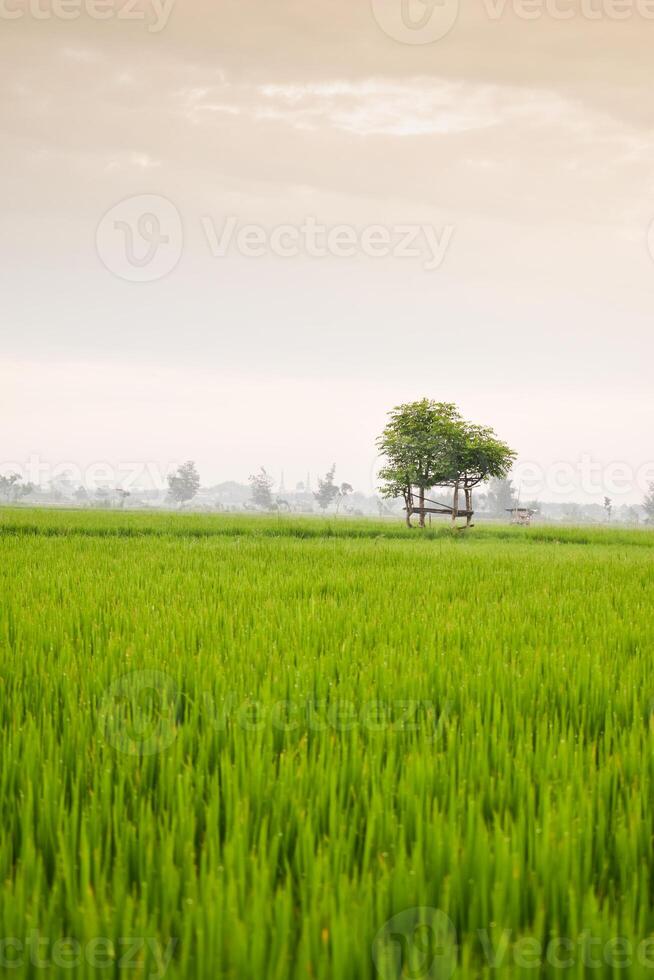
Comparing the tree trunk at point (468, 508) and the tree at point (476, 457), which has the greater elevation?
the tree at point (476, 457)

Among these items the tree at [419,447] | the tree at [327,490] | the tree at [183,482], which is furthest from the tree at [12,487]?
the tree at [419,447]

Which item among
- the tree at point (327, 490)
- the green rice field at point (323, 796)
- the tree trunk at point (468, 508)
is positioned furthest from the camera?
the tree at point (327, 490)

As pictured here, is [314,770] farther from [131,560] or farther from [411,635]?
[131,560]

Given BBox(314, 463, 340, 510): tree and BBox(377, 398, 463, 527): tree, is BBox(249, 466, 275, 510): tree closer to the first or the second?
BBox(314, 463, 340, 510): tree

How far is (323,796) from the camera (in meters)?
1.30

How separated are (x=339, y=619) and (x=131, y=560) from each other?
13.5 feet

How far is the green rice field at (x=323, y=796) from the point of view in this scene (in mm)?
868

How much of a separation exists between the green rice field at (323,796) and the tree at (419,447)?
18499 mm

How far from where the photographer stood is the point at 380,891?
915mm

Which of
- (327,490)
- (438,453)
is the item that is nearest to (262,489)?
(327,490)

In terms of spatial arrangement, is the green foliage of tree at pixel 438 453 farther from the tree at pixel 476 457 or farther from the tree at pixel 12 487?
the tree at pixel 12 487

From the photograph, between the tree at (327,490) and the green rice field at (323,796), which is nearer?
the green rice field at (323,796)

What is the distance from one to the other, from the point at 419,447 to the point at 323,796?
2094 centimetres

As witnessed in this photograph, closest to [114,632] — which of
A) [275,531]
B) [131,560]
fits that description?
[131,560]
